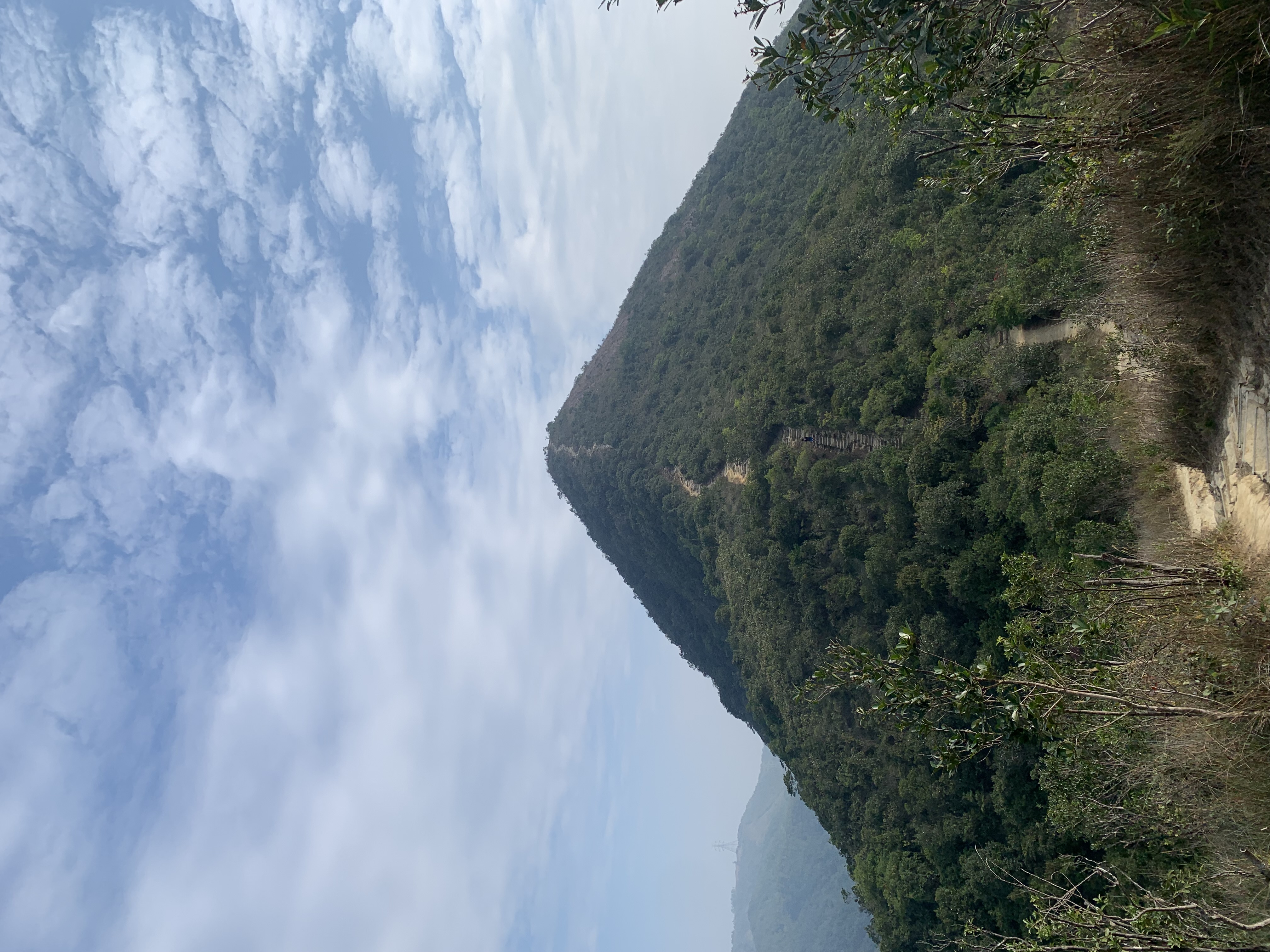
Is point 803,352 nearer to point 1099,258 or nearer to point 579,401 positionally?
point 1099,258

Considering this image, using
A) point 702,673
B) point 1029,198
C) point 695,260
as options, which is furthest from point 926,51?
point 702,673

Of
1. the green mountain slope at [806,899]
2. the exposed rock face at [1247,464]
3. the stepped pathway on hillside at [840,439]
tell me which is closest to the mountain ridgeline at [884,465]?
the stepped pathway on hillside at [840,439]

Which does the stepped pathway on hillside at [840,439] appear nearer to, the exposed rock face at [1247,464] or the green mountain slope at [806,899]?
the exposed rock face at [1247,464]

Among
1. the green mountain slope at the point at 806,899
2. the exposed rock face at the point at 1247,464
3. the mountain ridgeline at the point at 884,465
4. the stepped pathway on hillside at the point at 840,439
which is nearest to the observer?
the exposed rock face at the point at 1247,464

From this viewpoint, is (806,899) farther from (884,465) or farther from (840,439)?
(884,465)

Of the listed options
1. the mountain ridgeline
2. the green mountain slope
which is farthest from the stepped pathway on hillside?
Result: the green mountain slope
